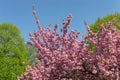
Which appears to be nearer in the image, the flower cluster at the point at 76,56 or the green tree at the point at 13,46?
the flower cluster at the point at 76,56

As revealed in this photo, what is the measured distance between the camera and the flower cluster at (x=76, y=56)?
31.8ft

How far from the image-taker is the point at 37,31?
10.9m

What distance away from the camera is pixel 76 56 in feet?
32.8

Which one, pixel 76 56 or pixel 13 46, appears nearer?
pixel 76 56

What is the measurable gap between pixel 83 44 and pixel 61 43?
75 centimetres

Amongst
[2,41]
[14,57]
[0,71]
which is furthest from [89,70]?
[2,41]

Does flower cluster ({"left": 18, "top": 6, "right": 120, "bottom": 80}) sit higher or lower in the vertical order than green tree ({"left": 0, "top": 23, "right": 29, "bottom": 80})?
lower

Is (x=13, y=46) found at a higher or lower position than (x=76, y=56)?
higher

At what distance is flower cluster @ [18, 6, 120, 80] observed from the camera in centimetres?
968

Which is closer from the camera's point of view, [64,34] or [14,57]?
[64,34]

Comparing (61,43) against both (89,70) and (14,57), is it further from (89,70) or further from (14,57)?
(14,57)

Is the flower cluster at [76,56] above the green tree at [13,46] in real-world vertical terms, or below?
below

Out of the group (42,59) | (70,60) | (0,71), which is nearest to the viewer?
(70,60)

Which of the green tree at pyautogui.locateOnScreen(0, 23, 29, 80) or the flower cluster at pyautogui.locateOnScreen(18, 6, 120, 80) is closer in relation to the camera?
the flower cluster at pyautogui.locateOnScreen(18, 6, 120, 80)
